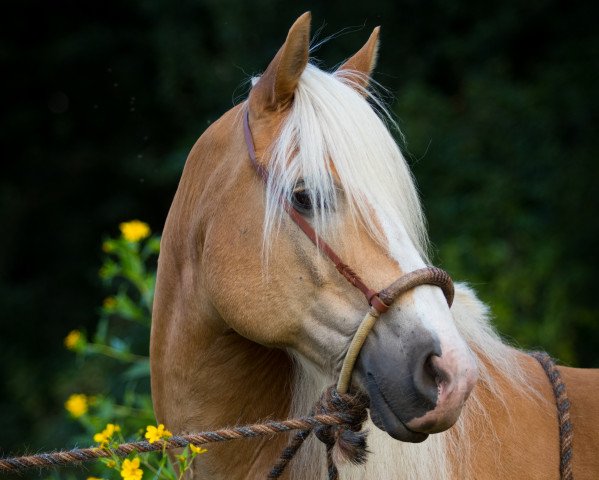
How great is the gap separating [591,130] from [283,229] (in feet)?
17.2

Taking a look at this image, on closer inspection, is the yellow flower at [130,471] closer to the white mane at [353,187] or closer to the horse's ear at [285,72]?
the white mane at [353,187]

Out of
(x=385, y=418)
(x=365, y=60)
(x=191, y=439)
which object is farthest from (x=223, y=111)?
(x=385, y=418)

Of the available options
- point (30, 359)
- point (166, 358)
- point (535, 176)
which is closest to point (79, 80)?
point (30, 359)

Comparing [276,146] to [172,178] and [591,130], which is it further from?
[172,178]

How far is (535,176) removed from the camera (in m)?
6.80

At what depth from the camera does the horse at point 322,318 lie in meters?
1.81

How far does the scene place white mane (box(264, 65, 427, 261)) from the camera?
193cm

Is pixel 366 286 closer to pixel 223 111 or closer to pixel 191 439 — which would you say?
pixel 191 439

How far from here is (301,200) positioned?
1.97m

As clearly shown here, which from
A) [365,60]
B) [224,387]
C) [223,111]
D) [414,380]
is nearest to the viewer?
[414,380]

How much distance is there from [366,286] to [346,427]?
0.32 m

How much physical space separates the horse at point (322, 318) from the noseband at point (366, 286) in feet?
0.05

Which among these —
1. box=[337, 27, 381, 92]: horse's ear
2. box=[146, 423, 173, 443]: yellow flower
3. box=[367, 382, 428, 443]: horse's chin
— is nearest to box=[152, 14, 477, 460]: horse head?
box=[367, 382, 428, 443]: horse's chin

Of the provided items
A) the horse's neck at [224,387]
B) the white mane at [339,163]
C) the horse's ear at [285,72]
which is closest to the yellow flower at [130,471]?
the horse's neck at [224,387]
